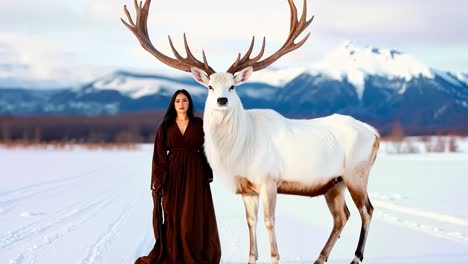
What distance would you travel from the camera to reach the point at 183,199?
23.9 feet

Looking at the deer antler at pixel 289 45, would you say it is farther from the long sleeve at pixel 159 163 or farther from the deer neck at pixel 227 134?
the long sleeve at pixel 159 163

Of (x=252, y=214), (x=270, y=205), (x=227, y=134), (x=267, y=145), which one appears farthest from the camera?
(x=252, y=214)

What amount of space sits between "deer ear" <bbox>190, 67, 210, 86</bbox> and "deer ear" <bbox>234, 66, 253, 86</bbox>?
0.35m

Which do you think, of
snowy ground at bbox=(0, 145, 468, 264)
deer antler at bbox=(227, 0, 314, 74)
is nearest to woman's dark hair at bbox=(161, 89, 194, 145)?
deer antler at bbox=(227, 0, 314, 74)

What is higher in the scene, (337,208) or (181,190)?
(181,190)

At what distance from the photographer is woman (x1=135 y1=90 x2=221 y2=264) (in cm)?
717

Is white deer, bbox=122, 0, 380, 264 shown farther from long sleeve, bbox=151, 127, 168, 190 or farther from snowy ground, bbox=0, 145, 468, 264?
snowy ground, bbox=0, 145, 468, 264

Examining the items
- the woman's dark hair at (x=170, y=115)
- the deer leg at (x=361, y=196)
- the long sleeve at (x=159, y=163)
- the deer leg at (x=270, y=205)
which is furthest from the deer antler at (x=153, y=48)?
the deer leg at (x=361, y=196)

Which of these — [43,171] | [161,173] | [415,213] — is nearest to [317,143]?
[161,173]

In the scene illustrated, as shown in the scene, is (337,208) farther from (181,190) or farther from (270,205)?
(181,190)

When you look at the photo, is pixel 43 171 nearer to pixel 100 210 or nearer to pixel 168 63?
pixel 100 210

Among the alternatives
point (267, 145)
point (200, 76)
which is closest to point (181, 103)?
point (200, 76)

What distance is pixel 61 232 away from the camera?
9.39 meters

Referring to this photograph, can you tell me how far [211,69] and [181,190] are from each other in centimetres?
153
